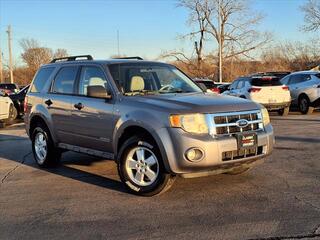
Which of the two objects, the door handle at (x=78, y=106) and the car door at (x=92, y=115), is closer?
the car door at (x=92, y=115)

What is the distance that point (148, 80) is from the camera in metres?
7.40

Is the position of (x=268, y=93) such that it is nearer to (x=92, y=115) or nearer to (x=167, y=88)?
(x=167, y=88)

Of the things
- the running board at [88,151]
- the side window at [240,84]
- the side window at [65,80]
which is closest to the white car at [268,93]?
the side window at [240,84]

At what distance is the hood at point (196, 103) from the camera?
6059 mm

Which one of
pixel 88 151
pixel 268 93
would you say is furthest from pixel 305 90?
pixel 88 151

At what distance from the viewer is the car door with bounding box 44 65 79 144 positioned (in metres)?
7.85

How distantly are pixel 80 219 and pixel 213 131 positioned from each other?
1.91 metres

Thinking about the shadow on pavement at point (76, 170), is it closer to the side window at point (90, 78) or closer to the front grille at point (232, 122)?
the side window at point (90, 78)

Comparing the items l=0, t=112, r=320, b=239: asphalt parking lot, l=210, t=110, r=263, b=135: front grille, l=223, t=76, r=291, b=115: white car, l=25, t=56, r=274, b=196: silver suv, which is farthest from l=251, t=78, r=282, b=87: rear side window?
l=210, t=110, r=263, b=135: front grille

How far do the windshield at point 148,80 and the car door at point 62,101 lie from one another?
39.6 inches

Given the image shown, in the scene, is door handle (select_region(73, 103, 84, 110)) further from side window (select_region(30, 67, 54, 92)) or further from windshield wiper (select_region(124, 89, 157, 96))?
side window (select_region(30, 67, 54, 92))

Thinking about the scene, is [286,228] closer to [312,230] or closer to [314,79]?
[312,230]

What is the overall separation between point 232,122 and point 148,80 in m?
1.76

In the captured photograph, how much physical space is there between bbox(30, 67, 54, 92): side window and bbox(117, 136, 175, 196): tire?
2.94 metres
